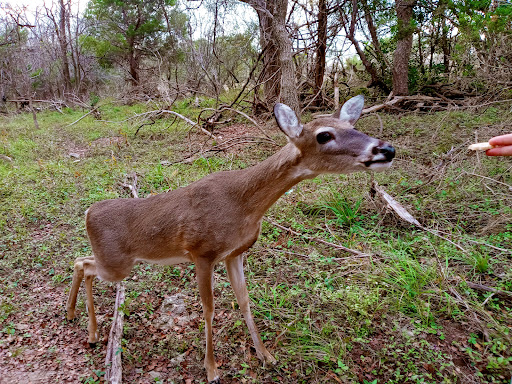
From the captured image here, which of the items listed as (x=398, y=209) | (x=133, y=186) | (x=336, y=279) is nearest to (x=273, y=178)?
(x=336, y=279)

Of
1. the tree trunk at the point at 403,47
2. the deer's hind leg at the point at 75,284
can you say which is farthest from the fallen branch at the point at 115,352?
the tree trunk at the point at 403,47

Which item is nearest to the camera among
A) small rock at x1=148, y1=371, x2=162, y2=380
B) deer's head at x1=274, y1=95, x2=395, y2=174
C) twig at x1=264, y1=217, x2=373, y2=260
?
deer's head at x1=274, y1=95, x2=395, y2=174

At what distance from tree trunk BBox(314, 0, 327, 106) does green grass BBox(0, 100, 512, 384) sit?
4427 millimetres

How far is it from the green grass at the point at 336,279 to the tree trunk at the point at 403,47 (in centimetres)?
375

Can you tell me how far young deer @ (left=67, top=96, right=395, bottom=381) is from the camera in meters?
2.32

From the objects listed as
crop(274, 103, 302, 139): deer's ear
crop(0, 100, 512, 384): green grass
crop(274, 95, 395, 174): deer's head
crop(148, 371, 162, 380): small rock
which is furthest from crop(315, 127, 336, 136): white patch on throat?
crop(148, 371, 162, 380): small rock

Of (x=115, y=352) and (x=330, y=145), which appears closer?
(x=330, y=145)

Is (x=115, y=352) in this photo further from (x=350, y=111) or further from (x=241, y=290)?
(x=350, y=111)

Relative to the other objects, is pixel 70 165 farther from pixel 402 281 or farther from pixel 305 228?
pixel 402 281

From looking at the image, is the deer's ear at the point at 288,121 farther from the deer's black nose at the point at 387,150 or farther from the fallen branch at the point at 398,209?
the fallen branch at the point at 398,209

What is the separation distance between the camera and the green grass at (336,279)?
2783mm

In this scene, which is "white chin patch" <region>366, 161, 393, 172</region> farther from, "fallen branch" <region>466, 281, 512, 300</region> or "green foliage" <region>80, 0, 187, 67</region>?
"green foliage" <region>80, 0, 187, 67</region>

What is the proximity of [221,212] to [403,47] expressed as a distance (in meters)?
9.50

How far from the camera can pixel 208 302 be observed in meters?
2.76
